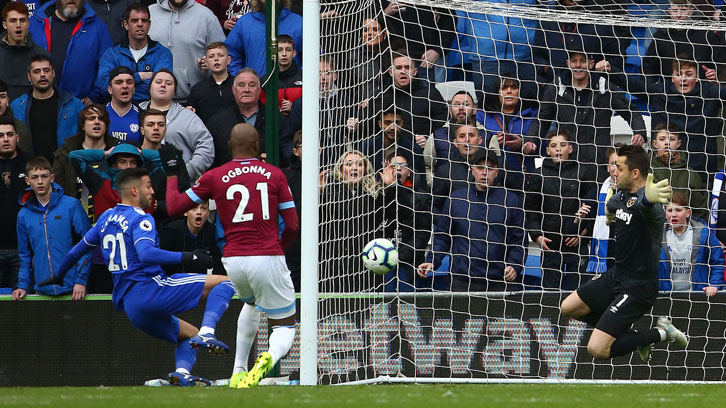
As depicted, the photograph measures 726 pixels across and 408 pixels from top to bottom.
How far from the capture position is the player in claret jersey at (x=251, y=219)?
7508 mm

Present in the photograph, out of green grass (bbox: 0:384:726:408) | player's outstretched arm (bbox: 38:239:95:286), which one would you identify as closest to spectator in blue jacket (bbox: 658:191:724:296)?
green grass (bbox: 0:384:726:408)

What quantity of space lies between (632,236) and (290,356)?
4076 millimetres

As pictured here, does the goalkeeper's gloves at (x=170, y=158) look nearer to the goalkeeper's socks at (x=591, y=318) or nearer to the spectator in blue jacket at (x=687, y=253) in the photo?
the goalkeeper's socks at (x=591, y=318)

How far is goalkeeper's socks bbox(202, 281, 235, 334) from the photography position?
8.20 m

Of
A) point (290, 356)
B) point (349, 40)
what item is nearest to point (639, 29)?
point (349, 40)

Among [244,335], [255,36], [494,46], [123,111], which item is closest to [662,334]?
[244,335]

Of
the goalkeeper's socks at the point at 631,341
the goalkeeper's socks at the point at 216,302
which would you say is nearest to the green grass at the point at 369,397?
the goalkeeper's socks at the point at 631,341

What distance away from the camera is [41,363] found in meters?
10.4

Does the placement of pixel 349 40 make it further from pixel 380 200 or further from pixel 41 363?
pixel 41 363

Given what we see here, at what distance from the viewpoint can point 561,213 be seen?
33.5 feet

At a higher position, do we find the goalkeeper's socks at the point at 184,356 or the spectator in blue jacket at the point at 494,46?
the spectator in blue jacket at the point at 494,46

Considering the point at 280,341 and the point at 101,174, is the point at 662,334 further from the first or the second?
the point at 101,174

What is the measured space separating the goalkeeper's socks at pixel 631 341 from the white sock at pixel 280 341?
2.48 metres

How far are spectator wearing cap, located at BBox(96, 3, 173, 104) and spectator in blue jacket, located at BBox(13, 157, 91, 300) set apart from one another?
1.39 meters
